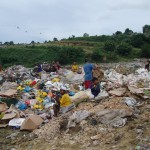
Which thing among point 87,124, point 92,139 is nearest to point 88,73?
point 87,124

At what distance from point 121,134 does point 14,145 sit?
8.32 feet

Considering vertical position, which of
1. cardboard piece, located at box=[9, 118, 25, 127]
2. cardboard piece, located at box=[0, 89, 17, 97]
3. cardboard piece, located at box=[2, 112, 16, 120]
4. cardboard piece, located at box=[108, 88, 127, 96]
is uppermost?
cardboard piece, located at box=[108, 88, 127, 96]

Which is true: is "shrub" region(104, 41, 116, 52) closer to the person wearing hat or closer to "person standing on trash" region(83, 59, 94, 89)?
"person standing on trash" region(83, 59, 94, 89)

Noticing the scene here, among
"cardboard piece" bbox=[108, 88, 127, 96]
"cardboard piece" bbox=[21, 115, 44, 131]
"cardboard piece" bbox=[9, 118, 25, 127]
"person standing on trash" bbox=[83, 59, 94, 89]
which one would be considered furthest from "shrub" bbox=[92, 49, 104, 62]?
"cardboard piece" bbox=[21, 115, 44, 131]

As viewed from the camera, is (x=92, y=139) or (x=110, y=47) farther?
(x=110, y=47)

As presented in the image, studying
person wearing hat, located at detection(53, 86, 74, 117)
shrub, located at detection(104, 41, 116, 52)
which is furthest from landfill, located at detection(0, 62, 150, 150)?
shrub, located at detection(104, 41, 116, 52)

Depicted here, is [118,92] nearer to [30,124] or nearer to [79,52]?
[30,124]

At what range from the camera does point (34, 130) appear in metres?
9.37

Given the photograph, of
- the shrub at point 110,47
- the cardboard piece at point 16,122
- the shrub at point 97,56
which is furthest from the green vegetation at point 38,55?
the cardboard piece at point 16,122

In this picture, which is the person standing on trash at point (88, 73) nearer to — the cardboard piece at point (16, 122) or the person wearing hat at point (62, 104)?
the person wearing hat at point (62, 104)

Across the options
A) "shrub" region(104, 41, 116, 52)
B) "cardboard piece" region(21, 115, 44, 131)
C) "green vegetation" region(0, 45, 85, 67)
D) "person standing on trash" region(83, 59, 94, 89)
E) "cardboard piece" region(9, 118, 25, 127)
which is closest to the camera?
"cardboard piece" region(21, 115, 44, 131)

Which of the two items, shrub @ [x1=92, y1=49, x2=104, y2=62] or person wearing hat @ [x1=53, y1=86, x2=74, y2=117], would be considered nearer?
person wearing hat @ [x1=53, y1=86, x2=74, y2=117]

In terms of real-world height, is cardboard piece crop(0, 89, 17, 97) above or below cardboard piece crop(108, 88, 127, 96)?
below

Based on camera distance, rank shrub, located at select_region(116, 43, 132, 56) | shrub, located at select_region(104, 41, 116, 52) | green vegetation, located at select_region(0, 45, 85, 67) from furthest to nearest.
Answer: shrub, located at select_region(104, 41, 116, 52)
shrub, located at select_region(116, 43, 132, 56)
green vegetation, located at select_region(0, 45, 85, 67)
